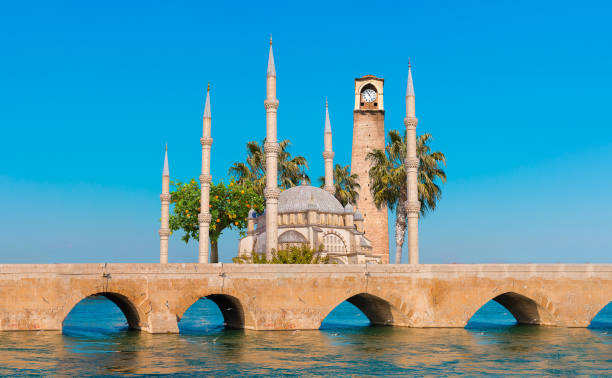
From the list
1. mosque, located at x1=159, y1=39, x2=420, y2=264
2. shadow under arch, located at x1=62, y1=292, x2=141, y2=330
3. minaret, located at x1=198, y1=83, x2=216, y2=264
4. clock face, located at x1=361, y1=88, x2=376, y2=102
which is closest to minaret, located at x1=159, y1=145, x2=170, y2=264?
mosque, located at x1=159, y1=39, x2=420, y2=264

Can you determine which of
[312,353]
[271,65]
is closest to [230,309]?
[312,353]

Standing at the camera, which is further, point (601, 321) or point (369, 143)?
point (369, 143)

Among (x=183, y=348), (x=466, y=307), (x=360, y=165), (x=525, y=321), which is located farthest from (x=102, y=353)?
(x=360, y=165)

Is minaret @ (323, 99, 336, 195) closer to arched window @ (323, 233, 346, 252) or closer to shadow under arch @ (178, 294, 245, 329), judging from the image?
arched window @ (323, 233, 346, 252)

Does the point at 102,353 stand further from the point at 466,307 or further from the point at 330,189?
the point at 330,189

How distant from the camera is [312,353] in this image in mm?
34094

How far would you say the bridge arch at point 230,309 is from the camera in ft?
127

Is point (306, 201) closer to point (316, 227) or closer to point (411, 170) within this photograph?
point (316, 227)

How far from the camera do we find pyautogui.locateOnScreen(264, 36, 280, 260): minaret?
166 ft

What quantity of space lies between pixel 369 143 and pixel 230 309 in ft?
156

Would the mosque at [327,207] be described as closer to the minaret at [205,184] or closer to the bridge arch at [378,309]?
the minaret at [205,184]

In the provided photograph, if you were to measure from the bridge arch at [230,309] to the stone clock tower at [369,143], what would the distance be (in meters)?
40.4

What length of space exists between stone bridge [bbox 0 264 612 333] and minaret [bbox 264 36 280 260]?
7010mm

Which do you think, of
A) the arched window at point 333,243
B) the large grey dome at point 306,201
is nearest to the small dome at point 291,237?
the large grey dome at point 306,201
